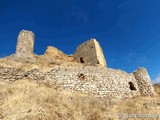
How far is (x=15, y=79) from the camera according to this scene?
1108cm

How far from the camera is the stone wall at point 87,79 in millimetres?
11656

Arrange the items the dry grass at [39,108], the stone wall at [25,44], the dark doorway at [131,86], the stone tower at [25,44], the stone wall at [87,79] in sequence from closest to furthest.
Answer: the dry grass at [39,108] → the stone wall at [87,79] → the dark doorway at [131,86] → the stone wall at [25,44] → the stone tower at [25,44]

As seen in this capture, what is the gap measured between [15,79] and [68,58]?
53.7 ft

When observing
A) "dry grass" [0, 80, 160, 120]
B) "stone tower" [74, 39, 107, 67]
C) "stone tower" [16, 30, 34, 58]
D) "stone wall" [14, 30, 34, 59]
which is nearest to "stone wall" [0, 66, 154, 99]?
"dry grass" [0, 80, 160, 120]

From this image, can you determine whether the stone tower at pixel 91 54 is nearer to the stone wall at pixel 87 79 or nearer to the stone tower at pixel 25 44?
the stone wall at pixel 87 79

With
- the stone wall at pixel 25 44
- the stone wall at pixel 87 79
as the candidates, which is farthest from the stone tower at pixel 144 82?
the stone wall at pixel 25 44

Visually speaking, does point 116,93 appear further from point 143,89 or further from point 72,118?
point 72,118

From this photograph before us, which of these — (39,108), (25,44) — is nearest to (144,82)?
(39,108)

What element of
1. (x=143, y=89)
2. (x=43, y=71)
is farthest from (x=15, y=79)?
(x=143, y=89)

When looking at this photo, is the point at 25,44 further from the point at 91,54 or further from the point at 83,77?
the point at 83,77

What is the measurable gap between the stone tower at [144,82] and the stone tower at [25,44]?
1169 centimetres

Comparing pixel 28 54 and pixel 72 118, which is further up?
pixel 28 54

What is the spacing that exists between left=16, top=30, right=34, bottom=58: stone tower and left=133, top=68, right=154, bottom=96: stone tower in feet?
38.4

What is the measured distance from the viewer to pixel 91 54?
23.5 meters
